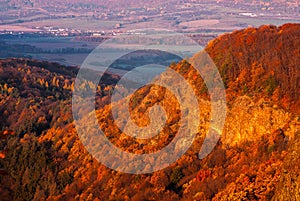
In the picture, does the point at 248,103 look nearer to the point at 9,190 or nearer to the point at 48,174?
the point at 48,174

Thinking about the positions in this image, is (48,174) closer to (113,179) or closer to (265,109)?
(113,179)

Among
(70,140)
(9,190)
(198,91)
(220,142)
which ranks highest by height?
(198,91)

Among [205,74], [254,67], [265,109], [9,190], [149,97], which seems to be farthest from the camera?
[9,190]

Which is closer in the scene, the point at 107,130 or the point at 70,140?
the point at 107,130

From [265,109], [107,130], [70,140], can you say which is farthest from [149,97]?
[265,109]

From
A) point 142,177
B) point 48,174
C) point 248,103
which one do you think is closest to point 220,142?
point 248,103

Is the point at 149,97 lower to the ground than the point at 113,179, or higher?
higher

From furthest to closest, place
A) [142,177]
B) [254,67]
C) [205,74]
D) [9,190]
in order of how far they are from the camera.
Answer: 1. [9,190]
2. [205,74]
3. [254,67]
4. [142,177]
